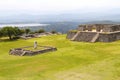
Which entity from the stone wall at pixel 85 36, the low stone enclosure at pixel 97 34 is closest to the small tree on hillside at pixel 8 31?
the low stone enclosure at pixel 97 34

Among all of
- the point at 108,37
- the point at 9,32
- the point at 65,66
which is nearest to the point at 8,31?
the point at 9,32

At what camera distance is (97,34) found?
2156 inches

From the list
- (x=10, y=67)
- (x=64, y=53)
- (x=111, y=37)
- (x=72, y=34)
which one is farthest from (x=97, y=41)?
(x=10, y=67)

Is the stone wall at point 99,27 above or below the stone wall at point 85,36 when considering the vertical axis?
above

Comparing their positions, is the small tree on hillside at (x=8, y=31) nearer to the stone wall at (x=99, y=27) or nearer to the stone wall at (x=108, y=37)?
the stone wall at (x=99, y=27)

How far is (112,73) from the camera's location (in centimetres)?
2764

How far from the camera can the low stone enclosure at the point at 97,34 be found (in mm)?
53003

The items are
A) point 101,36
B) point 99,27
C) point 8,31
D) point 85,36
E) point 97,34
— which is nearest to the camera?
point 101,36

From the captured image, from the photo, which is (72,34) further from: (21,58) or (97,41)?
(21,58)

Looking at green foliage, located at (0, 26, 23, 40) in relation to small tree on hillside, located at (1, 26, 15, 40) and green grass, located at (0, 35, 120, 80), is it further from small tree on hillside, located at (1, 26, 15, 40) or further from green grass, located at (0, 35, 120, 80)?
green grass, located at (0, 35, 120, 80)

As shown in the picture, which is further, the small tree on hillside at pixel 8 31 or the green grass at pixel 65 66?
the small tree on hillside at pixel 8 31

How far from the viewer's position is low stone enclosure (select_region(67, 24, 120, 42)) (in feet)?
174

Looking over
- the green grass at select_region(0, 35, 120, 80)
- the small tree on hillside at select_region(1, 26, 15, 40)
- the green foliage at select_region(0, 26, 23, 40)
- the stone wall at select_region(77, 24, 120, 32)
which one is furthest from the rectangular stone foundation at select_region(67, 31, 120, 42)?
the small tree on hillside at select_region(1, 26, 15, 40)

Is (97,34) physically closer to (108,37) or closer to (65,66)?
(108,37)
